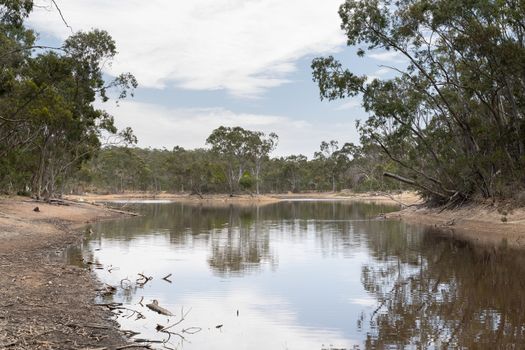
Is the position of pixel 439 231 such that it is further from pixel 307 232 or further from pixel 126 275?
pixel 126 275

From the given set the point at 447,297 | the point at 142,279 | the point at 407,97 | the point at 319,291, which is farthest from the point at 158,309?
the point at 407,97

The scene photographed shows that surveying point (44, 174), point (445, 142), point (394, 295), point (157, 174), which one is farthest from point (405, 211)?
point (157, 174)

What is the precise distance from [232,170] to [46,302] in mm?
93079

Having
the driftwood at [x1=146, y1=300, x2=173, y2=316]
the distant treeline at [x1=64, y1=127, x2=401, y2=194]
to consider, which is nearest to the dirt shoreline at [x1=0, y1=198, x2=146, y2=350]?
the driftwood at [x1=146, y1=300, x2=173, y2=316]

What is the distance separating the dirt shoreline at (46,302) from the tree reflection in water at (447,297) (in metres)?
5.46

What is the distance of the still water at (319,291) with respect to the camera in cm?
1125

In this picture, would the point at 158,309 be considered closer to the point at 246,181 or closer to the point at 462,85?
the point at 462,85

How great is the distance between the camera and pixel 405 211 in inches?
2114

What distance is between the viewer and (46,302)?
1200 centimetres

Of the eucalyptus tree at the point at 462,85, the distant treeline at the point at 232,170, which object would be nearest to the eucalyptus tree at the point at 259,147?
the distant treeline at the point at 232,170

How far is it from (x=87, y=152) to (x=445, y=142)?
3437 centimetres

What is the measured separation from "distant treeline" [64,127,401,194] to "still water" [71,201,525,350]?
199 ft

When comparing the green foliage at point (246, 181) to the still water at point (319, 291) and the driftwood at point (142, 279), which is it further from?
the driftwood at point (142, 279)

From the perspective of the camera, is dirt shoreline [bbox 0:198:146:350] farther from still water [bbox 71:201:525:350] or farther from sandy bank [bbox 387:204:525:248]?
sandy bank [bbox 387:204:525:248]
